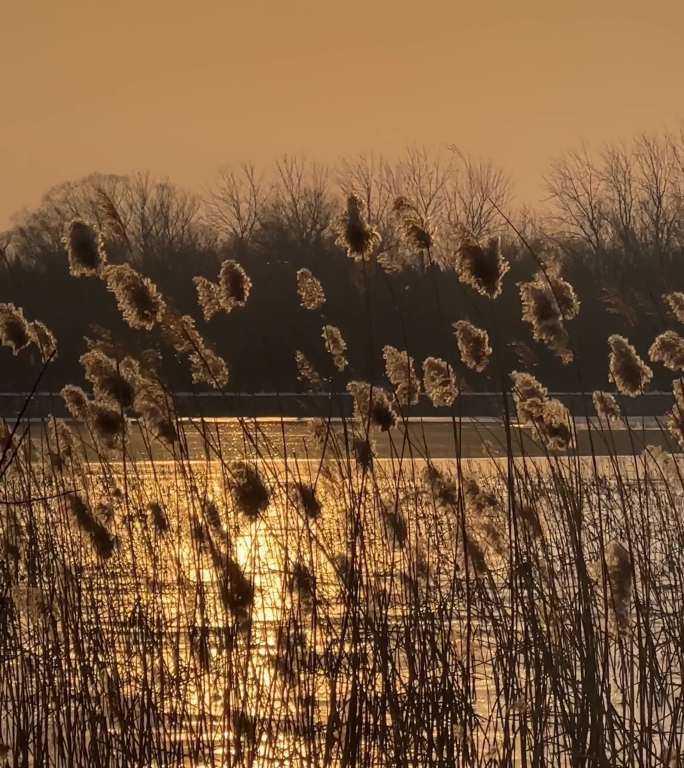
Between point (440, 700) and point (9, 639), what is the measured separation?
4.85 feet

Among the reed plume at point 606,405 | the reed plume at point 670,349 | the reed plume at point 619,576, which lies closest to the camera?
the reed plume at point 619,576

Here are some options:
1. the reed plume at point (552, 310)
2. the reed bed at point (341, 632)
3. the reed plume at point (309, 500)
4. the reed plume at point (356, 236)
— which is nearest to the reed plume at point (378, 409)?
the reed bed at point (341, 632)

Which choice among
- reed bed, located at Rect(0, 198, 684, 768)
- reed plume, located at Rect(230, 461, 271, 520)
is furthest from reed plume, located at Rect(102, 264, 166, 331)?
reed plume, located at Rect(230, 461, 271, 520)

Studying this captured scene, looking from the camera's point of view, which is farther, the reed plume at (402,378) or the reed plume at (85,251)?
the reed plume at (402,378)

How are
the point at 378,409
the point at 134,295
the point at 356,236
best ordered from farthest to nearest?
the point at 378,409 → the point at 356,236 → the point at 134,295

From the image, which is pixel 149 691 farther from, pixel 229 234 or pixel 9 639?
pixel 229 234

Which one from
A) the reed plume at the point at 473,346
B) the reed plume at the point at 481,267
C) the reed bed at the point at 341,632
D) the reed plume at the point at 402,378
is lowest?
the reed bed at the point at 341,632

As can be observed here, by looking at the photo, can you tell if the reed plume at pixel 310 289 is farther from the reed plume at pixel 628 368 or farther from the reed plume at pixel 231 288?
the reed plume at pixel 628 368

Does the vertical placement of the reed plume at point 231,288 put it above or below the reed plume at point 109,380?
above

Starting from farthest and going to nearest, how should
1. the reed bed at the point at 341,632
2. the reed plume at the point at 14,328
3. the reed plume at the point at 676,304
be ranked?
the reed plume at the point at 676,304 → the reed plume at the point at 14,328 → the reed bed at the point at 341,632

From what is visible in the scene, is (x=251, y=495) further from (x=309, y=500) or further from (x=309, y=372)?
(x=309, y=372)

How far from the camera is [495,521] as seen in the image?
646 centimetres

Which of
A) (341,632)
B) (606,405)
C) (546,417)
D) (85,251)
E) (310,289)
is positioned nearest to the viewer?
(341,632)

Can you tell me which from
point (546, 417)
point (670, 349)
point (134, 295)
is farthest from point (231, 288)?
point (670, 349)
